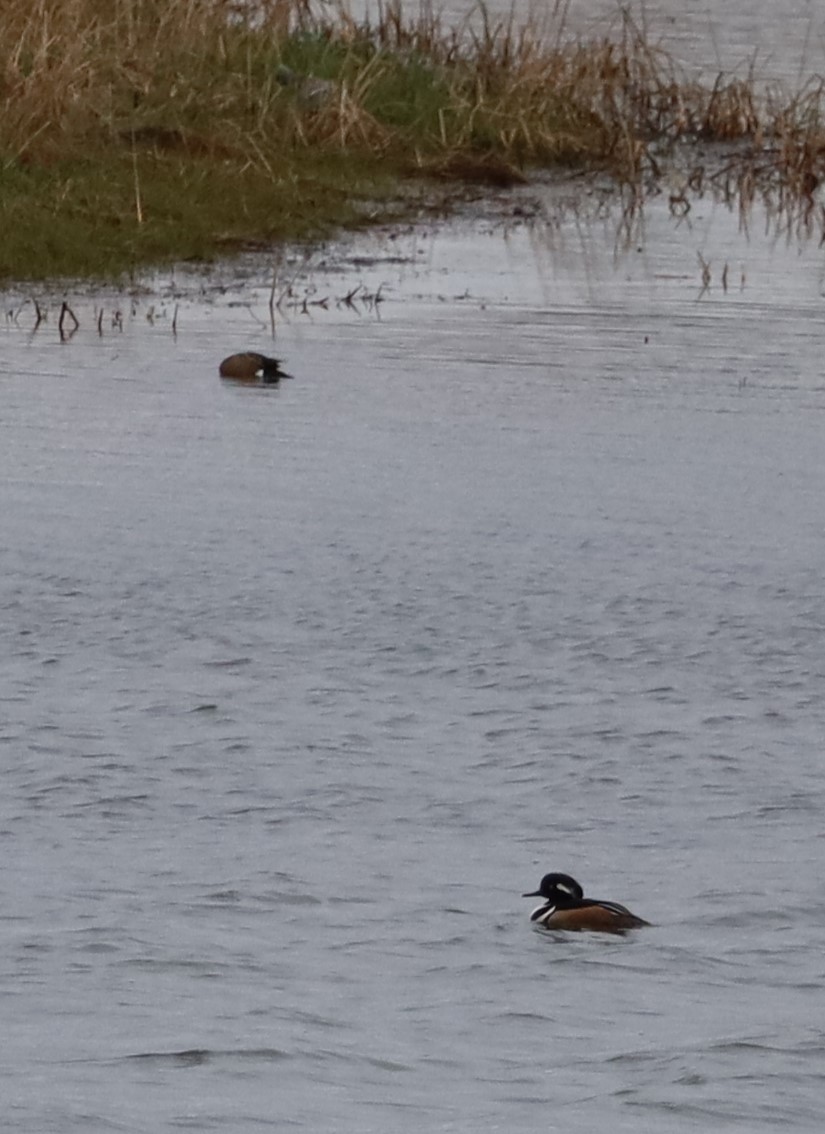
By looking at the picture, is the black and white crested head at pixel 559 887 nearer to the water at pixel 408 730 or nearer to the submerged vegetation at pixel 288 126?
the water at pixel 408 730

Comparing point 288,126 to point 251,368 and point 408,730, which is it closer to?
point 251,368

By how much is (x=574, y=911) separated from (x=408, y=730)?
212 centimetres

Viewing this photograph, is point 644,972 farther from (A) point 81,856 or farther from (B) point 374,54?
(B) point 374,54

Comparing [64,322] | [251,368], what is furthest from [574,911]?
[64,322]

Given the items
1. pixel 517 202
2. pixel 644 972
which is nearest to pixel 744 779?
pixel 644 972

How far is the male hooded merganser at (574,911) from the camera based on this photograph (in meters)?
7.34

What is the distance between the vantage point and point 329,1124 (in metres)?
6.26

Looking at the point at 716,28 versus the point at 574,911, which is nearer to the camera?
the point at 574,911

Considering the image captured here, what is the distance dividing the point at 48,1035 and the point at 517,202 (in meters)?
17.3

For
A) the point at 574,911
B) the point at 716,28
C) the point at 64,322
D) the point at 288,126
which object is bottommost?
the point at 574,911

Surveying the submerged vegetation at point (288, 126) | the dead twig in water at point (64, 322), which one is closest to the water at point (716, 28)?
the submerged vegetation at point (288, 126)

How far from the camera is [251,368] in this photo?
50.8 ft

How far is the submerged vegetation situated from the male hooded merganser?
11628 millimetres

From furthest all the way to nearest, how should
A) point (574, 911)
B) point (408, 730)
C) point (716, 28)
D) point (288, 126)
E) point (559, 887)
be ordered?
1. point (716, 28)
2. point (288, 126)
3. point (408, 730)
4. point (559, 887)
5. point (574, 911)
